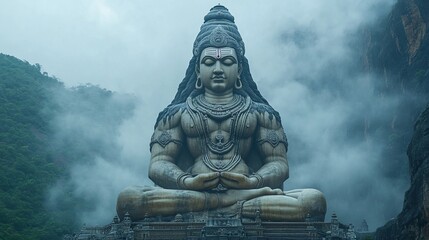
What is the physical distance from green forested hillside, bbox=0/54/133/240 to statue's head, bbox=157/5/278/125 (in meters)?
6.22

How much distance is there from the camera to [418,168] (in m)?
13.8

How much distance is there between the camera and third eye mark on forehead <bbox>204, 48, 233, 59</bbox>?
14.2m

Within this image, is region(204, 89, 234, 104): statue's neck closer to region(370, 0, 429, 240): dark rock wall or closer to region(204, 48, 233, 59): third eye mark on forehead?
region(204, 48, 233, 59): third eye mark on forehead

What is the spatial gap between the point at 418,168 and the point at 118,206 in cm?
526

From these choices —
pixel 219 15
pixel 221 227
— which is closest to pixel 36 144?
pixel 219 15

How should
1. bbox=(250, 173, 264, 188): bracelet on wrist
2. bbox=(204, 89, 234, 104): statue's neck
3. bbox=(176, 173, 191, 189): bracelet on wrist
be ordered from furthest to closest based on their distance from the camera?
bbox=(204, 89, 234, 104): statue's neck → bbox=(250, 173, 264, 188): bracelet on wrist → bbox=(176, 173, 191, 189): bracelet on wrist

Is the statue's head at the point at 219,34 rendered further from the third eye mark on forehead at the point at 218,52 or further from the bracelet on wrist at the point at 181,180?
the bracelet on wrist at the point at 181,180

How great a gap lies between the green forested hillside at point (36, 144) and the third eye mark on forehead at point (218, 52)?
718 cm

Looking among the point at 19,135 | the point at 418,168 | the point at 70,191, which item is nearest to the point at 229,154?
the point at 418,168

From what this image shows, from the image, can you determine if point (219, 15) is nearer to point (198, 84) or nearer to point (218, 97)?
point (198, 84)

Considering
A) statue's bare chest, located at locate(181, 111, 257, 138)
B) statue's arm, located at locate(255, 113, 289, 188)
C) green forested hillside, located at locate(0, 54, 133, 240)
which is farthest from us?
green forested hillside, located at locate(0, 54, 133, 240)

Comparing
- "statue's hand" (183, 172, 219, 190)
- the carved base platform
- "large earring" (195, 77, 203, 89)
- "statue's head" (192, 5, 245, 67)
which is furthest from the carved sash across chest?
the carved base platform

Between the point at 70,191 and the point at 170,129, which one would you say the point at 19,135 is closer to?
the point at 70,191

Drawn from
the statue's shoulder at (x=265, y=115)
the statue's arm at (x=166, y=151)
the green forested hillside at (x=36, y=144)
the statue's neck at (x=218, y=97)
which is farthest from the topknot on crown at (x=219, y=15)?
the green forested hillside at (x=36, y=144)
